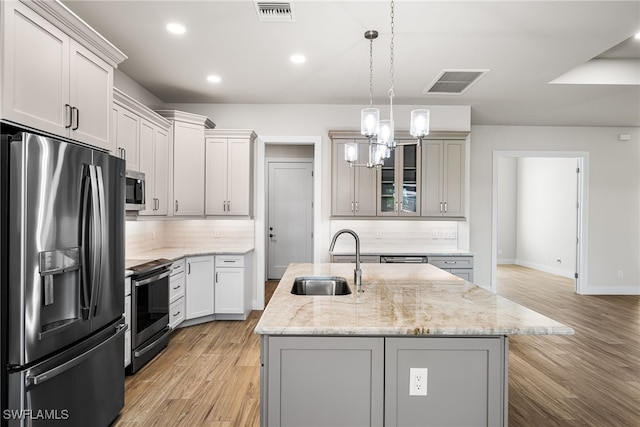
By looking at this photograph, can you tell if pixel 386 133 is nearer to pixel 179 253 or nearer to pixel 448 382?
pixel 448 382

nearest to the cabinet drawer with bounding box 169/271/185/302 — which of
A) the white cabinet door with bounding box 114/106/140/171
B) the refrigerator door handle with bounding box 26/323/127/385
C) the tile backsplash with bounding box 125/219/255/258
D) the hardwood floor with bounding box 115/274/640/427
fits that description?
the hardwood floor with bounding box 115/274/640/427

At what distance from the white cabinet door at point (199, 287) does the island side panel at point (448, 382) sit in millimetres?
3074

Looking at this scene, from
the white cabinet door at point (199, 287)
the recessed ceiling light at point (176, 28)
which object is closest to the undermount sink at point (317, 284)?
the white cabinet door at point (199, 287)

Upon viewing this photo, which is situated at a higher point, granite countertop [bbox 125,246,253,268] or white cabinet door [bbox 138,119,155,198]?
white cabinet door [bbox 138,119,155,198]

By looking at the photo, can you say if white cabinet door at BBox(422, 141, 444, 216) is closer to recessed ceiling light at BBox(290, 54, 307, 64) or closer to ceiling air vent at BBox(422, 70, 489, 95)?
ceiling air vent at BBox(422, 70, 489, 95)

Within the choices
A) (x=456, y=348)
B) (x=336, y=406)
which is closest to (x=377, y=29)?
(x=456, y=348)

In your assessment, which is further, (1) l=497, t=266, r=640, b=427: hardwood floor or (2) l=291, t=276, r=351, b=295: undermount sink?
(2) l=291, t=276, r=351, b=295: undermount sink

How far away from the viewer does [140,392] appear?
270cm

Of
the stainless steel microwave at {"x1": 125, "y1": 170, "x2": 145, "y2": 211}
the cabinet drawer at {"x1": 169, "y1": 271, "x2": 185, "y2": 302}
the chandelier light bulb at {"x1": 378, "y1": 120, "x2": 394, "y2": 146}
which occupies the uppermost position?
the chandelier light bulb at {"x1": 378, "y1": 120, "x2": 394, "y2": 146}

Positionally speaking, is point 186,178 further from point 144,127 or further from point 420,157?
point 420,157

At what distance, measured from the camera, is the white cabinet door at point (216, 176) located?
15.1 feet

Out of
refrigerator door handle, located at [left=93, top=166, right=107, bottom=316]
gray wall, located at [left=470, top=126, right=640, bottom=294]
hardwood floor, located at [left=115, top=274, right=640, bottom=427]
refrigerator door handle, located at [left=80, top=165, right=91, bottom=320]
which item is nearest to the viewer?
refrigerator door handle, located at [left=80, top=165, right=91, bottom=320]

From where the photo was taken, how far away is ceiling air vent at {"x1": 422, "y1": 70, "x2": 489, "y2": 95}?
12.5 feet

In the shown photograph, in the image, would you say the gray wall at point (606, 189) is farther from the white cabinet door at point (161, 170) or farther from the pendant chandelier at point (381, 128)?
the white cabinet door at point (161, 170)
